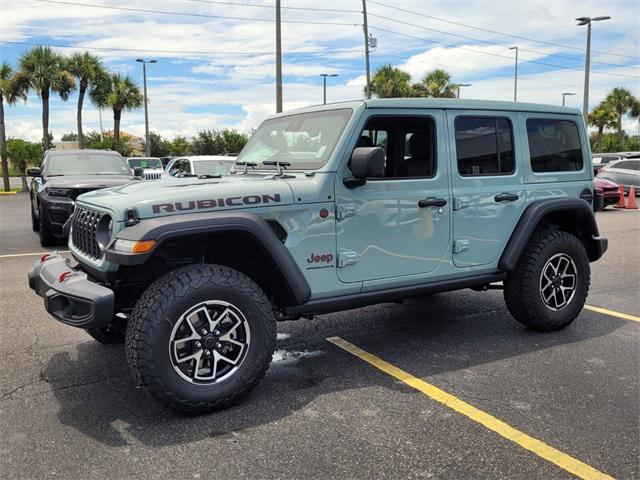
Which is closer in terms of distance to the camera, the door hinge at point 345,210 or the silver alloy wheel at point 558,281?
the door hinge at point 345,210

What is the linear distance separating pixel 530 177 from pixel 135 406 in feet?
11.2

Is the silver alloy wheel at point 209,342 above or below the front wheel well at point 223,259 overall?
below

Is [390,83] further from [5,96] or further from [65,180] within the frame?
[65,180]

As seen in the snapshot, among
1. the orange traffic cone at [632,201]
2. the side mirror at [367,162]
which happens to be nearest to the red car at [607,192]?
the orange traffic cone at [632,201]

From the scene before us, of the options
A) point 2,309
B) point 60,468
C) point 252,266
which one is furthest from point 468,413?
point 2,309

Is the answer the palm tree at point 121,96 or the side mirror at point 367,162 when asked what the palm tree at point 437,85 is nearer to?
the palm tree at point 121,96

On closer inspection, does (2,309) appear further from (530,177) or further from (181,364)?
(530,177)

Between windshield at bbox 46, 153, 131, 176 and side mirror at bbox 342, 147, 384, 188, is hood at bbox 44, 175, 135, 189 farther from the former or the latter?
side mirror at bbox 342, 147, 384, 188

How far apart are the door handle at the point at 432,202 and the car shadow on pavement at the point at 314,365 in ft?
3.75

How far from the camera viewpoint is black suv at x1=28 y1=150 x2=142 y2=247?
381 inches

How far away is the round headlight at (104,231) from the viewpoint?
11.7 ft

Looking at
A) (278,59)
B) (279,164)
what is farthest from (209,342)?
(278,59)

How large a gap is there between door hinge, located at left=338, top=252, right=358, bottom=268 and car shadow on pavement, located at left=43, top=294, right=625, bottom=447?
0.79 m

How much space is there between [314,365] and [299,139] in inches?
64.5
